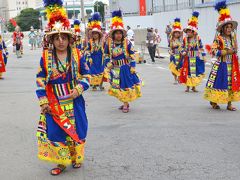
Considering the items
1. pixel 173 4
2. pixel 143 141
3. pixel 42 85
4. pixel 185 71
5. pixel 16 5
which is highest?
pixel 16 5

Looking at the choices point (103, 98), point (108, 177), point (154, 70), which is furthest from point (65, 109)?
point (154, 70)

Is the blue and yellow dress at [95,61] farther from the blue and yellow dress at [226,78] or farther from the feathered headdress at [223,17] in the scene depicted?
A: the feathered headdress at [223,17]

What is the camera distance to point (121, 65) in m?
9.27

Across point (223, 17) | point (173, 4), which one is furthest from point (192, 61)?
point (173, 4)

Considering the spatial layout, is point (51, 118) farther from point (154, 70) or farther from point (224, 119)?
point (154, 70)

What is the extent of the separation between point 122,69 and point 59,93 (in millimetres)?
3892

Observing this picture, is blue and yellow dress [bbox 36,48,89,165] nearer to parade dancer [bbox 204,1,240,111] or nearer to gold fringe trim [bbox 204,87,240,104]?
parade dancer [bbox 204,1,240,111]

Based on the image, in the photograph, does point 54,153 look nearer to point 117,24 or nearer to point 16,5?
point 117,24

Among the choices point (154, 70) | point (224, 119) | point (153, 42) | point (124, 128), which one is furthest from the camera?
point (153, 42)

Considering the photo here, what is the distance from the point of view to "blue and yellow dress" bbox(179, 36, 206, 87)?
1188 centimetres

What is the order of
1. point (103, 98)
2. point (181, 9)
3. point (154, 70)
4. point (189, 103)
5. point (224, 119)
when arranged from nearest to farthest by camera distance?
point (224, 119) → point (189, 103) → point (103, 98) → point (154, 70) → point (181, 9)

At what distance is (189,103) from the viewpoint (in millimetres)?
10297

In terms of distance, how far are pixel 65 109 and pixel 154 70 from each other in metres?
13.2

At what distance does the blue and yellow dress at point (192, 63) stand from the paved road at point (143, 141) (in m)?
0.79
